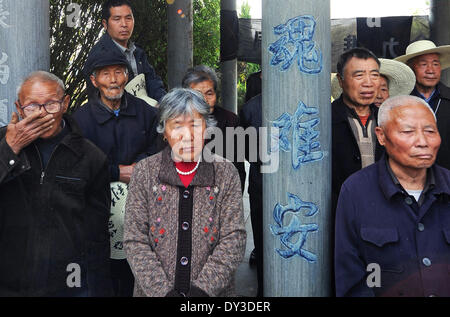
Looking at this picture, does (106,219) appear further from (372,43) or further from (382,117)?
(372,43)

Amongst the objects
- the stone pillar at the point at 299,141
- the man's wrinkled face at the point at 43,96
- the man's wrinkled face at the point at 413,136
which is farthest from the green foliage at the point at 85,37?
the man's wrinkled face at the point at 413,136

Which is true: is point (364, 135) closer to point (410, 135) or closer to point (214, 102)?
point (410, 135)

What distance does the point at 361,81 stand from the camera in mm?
3529

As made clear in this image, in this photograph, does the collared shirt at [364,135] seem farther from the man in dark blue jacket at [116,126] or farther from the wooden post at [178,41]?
the wooden post at [178,41]

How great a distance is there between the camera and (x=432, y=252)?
2525mm

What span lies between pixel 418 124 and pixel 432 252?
0.60 metres

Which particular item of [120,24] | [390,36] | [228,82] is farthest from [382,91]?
[228,82]

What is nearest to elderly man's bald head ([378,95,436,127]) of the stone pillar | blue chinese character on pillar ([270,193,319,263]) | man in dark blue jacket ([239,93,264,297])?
the stone pillar

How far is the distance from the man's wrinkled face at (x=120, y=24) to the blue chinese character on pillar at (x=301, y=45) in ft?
6.91

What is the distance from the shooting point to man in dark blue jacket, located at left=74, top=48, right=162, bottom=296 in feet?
11.7

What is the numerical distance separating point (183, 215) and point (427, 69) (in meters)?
2.84

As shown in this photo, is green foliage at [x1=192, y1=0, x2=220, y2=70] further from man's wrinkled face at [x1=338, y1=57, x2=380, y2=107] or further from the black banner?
man's wrinkled face at [x1=338, y1=57, x2=380, y2=107]

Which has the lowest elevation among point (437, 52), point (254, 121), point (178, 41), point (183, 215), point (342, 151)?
point (183, 215)

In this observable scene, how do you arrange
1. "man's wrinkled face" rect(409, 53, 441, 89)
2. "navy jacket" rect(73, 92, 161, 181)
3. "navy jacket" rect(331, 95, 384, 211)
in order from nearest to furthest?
"navy jacket" rect(331, 95, 384, 211) < "navy jacket" rect(73, 92, 161, 181) < "man's wrinkled face" rect(409, 53, 441, 89)
